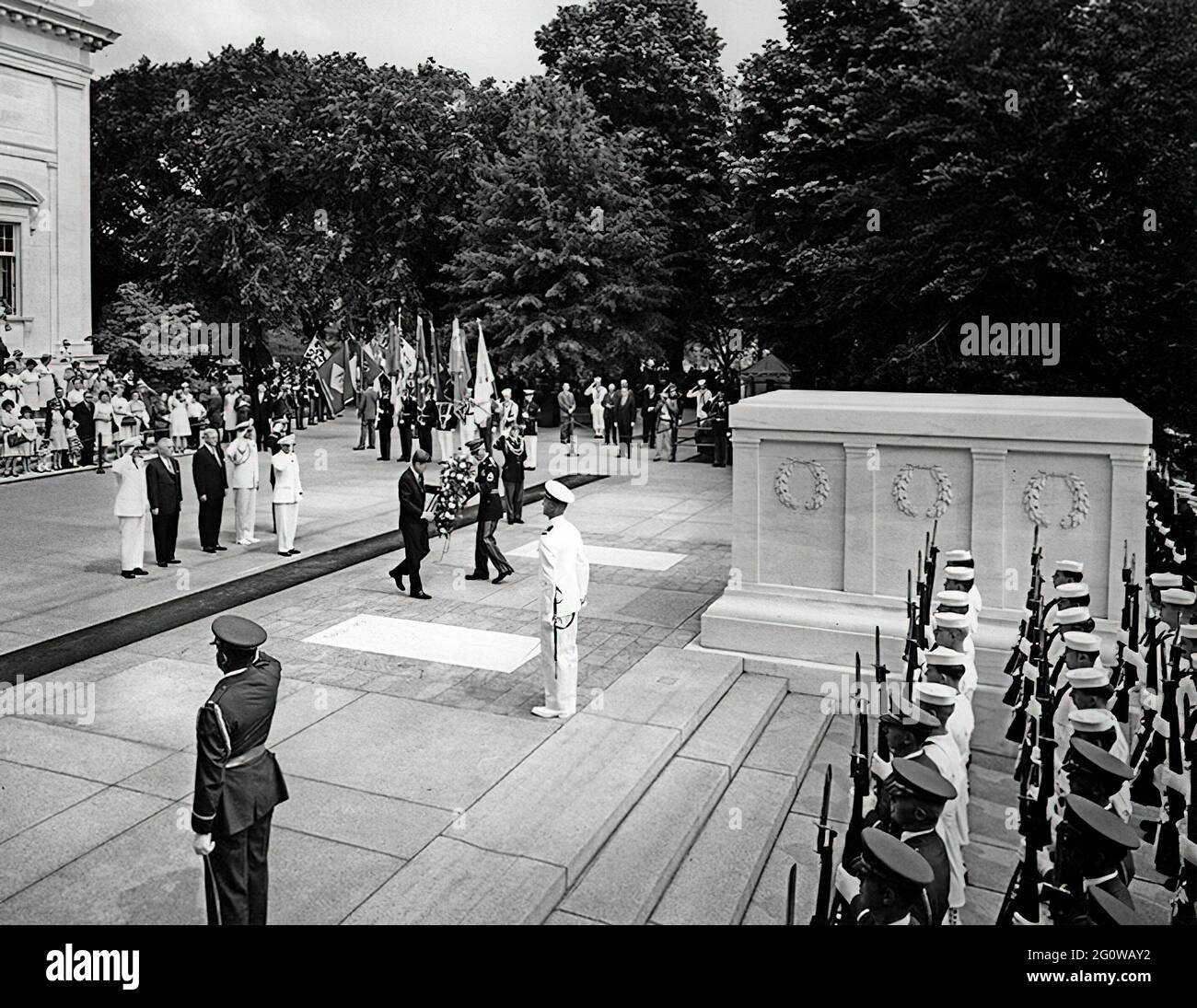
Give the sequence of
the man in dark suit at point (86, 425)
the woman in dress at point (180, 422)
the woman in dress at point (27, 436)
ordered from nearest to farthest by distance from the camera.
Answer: the woman in dress at point (27, 436) < the man in dark suit at point (86, 425) < the woman in dress at point (180, 422)

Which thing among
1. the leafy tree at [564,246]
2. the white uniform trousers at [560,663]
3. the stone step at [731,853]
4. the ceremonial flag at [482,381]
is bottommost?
the stone step at [731,853]

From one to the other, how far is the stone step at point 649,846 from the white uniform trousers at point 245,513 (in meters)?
8.97

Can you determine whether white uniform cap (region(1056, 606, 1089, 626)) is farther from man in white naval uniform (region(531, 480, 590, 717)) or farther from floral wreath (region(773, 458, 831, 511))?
man in white naval uniform (region(531, 480, 590, 717))

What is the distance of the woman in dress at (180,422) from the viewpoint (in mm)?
23609

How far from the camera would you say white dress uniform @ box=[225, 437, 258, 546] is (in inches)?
566

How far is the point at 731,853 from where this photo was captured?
6234mm

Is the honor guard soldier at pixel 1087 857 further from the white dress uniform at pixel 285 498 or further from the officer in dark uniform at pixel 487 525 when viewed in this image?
the white dress uniform at pixel 285 498

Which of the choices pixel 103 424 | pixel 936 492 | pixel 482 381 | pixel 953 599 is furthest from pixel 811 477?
pixel 103 424

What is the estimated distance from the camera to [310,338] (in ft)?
95.3

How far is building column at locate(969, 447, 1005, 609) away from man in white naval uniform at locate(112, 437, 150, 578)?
894 cm

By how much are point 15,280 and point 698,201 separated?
17.8 m

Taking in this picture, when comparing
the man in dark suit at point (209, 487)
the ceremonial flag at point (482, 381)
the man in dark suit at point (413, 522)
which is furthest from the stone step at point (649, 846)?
the ceremonial flag at point (482, 381)

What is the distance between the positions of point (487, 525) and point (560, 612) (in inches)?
→ 196

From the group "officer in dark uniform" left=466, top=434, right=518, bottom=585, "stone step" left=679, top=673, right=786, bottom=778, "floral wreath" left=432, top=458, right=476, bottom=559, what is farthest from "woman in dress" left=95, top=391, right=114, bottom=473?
"stone step" left=679, top=673, right=786, bottom=778
